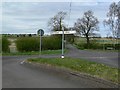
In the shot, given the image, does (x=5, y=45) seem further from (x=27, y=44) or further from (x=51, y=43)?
(x=51, y=43)

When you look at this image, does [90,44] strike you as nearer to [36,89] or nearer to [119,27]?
[119,27]

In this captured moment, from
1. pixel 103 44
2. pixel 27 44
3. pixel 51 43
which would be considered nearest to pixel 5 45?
pixel 27 44

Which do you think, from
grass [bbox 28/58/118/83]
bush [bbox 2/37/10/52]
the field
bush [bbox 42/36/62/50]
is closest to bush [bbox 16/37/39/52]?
bush [bbox 2/37/10/52]

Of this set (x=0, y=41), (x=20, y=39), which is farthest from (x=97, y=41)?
(x=0, y=41)

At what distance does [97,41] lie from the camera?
Result: 3135 inches

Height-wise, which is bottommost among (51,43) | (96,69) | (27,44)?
(51,43)

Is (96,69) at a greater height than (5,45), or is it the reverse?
(96,69)

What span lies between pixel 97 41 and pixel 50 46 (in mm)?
23896

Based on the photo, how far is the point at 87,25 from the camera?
261ft

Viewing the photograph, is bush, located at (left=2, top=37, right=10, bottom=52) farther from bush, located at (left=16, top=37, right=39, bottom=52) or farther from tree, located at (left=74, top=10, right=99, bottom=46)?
tree, located at (left=74, top=10, right=99, bottom=46)

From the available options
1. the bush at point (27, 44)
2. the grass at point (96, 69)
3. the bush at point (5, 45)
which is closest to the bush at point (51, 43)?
the bush at point (27, 44)

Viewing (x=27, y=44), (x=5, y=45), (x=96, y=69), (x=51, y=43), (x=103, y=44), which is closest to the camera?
(x=96, y=69)

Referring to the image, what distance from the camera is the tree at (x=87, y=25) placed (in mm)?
79188

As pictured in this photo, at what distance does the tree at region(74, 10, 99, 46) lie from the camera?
79.2 metres
